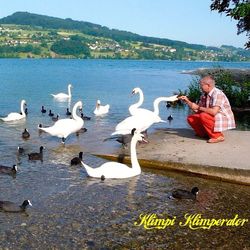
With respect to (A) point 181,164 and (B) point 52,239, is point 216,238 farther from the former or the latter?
(A) point 181,164

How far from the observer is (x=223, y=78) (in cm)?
2645

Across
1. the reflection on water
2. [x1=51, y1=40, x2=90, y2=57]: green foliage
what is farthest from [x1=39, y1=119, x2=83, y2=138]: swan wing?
[x1=51, y1=40, x2=90, y2=57]: green foliage

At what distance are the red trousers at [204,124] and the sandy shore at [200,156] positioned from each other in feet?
0.89

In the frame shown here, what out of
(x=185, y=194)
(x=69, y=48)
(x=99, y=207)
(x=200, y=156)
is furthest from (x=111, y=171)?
(x=69, y=48)

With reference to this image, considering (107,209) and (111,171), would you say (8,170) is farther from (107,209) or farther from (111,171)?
(107,209)

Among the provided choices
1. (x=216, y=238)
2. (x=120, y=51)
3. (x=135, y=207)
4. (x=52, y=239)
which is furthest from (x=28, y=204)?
(x=120, y=51)

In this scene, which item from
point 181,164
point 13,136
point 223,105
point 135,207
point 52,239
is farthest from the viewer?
point 13,136

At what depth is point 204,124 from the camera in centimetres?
1382

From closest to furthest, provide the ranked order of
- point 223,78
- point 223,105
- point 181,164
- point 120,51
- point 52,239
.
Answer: point 52,239 < point 181,164 < point 223,105 < point 223,78 < point 120,51

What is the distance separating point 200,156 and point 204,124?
1.40 meters

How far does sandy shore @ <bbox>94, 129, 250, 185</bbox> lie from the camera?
11.8m

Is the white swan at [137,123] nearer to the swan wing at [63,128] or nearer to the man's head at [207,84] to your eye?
the swan wing at [63,128]

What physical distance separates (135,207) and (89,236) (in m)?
1.74

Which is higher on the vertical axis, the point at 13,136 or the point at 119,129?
the point at 119,129
